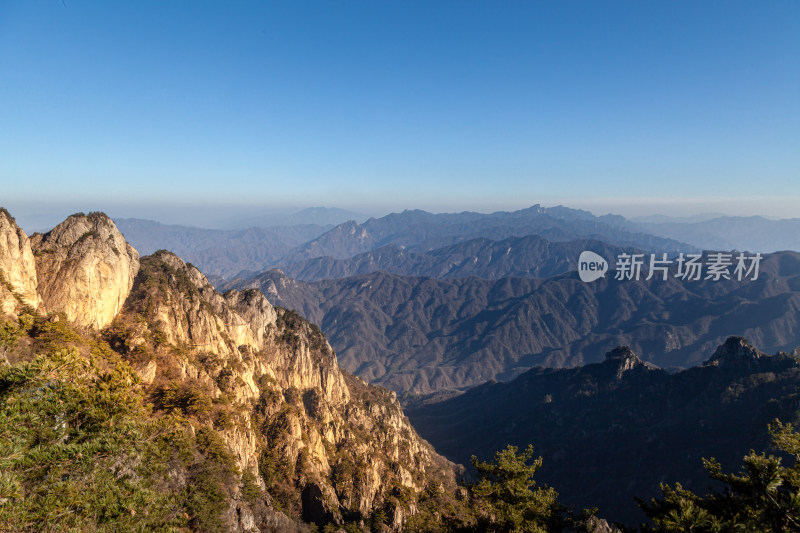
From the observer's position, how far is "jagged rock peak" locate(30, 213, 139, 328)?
42.3m

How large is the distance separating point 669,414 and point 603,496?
41.4 metres

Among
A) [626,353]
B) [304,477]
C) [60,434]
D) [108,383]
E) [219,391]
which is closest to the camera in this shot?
[60,434]

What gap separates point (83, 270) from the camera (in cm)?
4450

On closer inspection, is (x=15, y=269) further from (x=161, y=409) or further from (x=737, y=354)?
(x=737, y=354)

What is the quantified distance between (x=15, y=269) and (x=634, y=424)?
525ft

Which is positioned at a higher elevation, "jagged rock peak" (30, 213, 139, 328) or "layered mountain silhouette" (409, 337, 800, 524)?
"jagged rock peak" (30, 213, 139, 328)

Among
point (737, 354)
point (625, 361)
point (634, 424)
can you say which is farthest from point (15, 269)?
point (737, 354)

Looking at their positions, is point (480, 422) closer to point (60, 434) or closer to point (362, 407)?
point (362, 407)

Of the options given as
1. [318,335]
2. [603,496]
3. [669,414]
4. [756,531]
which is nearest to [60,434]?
[756,531]

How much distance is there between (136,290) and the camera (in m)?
53.8

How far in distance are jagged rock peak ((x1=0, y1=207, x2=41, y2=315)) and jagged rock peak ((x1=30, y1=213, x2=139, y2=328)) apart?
1.57 meters

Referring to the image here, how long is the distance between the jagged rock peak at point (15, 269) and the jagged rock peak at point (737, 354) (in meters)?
171

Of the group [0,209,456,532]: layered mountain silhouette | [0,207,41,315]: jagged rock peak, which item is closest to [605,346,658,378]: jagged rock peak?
[0,209,456,532]: layered mountain silhouette

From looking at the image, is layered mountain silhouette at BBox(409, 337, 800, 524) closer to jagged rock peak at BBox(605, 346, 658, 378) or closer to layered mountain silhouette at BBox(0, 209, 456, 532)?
jagged rock peak at BBox(605, 346, 658, 378)
